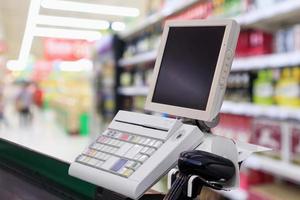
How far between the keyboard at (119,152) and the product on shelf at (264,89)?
1.55 m

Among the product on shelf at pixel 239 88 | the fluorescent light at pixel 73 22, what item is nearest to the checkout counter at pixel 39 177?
the product on shelf at pixel 239 88

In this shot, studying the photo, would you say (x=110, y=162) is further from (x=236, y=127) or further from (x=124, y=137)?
(x=236, y=127)

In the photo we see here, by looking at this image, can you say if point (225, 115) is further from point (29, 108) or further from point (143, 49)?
point (29, 108)

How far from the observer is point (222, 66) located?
0.80 m

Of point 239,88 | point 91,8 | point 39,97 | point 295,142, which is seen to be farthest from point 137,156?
point 39,97

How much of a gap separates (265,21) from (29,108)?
9.89m

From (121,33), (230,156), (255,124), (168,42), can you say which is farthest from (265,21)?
(121,33)

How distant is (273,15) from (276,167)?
830 mm

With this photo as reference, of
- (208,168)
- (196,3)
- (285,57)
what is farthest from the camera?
(196,3)

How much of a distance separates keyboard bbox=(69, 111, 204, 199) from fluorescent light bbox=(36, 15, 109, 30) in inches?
431

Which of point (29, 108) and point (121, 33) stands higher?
point (121, 33)

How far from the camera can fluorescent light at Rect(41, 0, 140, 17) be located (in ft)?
32.3

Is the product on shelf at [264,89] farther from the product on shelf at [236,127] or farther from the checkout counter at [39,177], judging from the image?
the checkout counter at [39,177]

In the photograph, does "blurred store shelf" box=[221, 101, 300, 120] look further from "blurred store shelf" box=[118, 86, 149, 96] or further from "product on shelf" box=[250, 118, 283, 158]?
"blurred store shelf" box=[118, 86, 149, 96]
